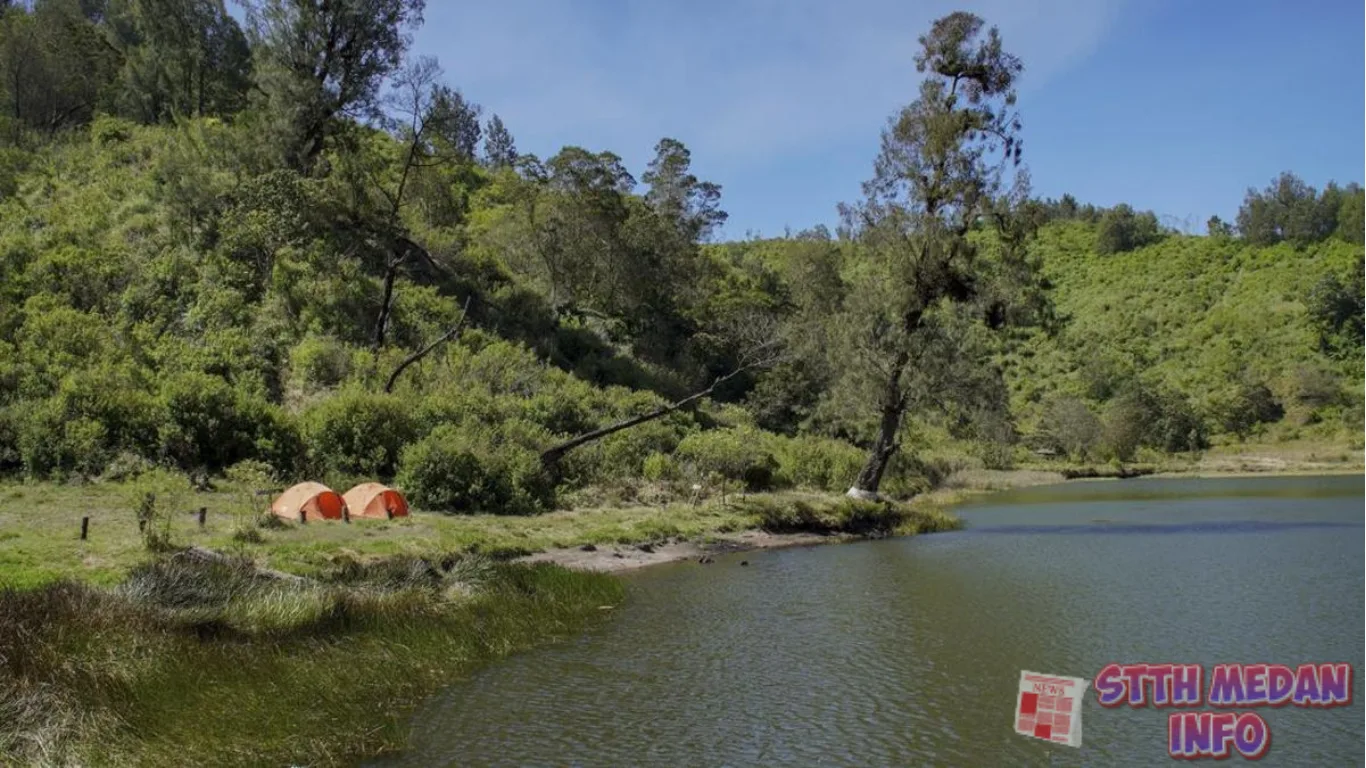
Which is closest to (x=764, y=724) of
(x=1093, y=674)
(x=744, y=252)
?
(x=1093, y=674)

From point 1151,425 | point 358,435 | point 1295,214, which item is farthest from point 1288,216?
point 358,435

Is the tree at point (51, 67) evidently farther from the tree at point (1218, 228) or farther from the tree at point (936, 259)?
the tree at point (1218, 228)

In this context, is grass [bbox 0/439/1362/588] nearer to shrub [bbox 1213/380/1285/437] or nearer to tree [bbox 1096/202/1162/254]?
shrub [bbox 1213/380/1285/437]

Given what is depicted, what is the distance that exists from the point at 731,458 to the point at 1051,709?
28740 mm

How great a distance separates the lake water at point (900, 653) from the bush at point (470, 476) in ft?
24.7

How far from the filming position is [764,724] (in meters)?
12.3

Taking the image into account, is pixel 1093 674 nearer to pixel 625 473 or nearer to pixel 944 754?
pixel 944 754

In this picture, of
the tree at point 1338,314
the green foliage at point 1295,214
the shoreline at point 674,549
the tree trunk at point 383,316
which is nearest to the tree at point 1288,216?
the green foliage at point 1295,214

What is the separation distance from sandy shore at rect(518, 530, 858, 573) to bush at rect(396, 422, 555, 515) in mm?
4938

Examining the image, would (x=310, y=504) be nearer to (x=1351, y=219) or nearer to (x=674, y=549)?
(x=674, y=549)

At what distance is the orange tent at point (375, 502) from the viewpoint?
2588 cm

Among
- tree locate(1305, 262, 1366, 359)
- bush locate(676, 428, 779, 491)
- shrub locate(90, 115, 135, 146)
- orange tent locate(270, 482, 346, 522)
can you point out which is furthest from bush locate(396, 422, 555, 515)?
tree locate(1305, 262, 1366, 359)

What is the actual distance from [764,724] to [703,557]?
1537 centimetres

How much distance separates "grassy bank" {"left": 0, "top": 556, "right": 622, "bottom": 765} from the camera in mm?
10236
